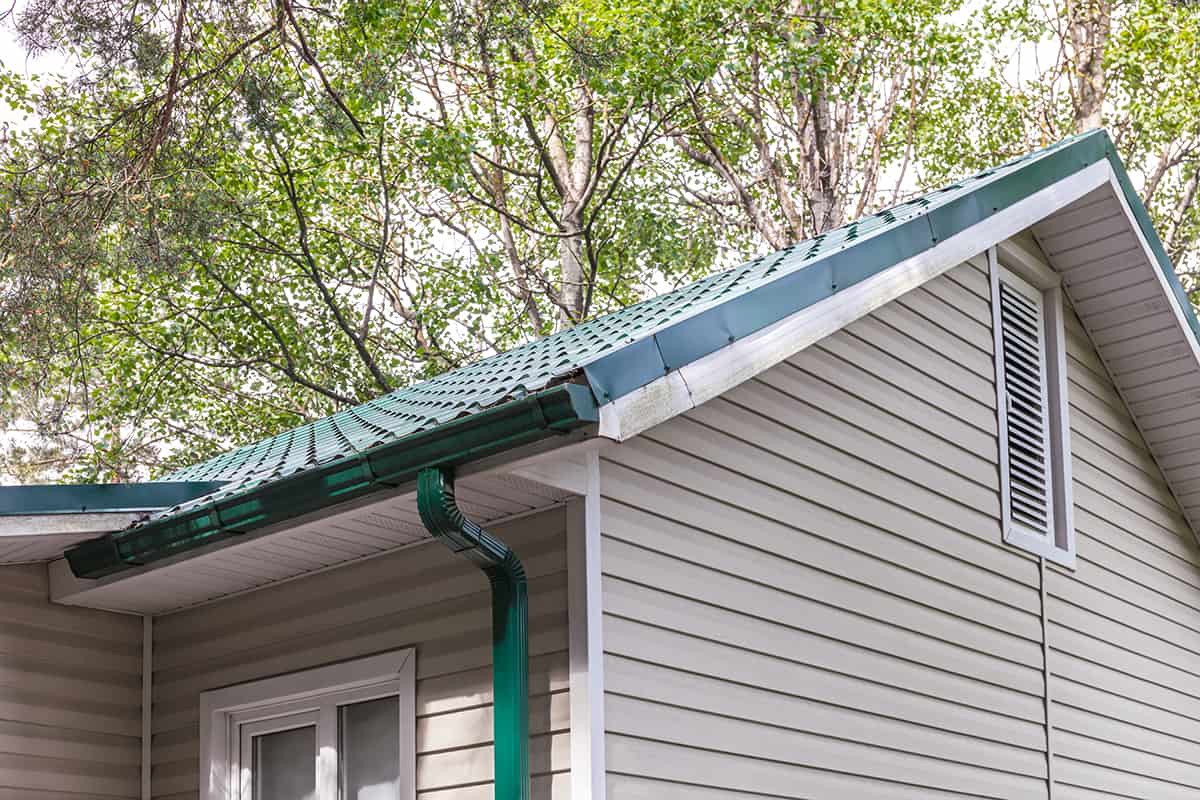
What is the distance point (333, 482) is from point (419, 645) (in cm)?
103

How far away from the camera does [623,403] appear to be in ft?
14.9

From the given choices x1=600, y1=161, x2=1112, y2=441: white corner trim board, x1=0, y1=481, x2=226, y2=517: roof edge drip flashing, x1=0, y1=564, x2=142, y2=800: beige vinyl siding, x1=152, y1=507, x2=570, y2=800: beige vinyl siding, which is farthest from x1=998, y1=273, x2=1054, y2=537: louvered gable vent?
x1=0, y1=564, x2=142, y2=800: beige vinyl siding

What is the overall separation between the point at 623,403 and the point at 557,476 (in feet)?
1.46

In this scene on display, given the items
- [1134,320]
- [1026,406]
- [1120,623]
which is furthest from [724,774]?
[1134,320]

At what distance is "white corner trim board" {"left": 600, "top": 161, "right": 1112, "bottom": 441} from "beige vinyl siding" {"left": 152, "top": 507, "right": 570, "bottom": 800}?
692mm

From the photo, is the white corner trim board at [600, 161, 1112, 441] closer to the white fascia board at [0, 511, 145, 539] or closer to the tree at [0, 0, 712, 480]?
the white fascia board at [0, 511, 145, 539]

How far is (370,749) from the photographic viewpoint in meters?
5.88

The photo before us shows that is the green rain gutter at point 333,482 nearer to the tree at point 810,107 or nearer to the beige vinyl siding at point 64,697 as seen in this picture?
the beige vinyl siding at point 64,697

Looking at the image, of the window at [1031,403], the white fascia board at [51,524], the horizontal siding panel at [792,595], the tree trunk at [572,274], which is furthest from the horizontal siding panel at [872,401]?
the tree trunk at [572,274]

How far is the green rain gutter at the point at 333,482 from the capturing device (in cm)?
430

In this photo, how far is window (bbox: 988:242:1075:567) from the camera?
26.0ft

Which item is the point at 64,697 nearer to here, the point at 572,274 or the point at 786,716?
the point at 786,716

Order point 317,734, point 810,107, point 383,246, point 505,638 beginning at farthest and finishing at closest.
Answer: point 810,107 → point 383,246 → point 317,734 → point 505,638

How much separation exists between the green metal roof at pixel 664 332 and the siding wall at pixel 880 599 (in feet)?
1.36
